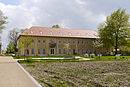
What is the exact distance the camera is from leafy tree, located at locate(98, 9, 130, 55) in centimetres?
4388

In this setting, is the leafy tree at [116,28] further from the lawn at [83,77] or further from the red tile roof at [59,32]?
the lawn at [83,77]

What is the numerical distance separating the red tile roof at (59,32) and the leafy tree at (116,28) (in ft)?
27.3

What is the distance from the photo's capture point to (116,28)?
4391cm

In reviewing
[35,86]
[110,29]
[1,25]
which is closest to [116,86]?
[35,86]

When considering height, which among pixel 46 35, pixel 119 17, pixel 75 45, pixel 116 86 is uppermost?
pixel 119 17

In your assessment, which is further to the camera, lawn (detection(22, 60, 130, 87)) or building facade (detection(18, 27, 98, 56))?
building facade (detection(18, 27, 98, 56))

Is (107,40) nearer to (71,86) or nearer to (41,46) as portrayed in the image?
(41,46)

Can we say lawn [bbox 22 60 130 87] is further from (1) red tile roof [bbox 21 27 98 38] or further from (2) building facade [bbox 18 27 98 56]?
(1) red tile roof [bbox 21 27 98 38]

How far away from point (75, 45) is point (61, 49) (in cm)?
524

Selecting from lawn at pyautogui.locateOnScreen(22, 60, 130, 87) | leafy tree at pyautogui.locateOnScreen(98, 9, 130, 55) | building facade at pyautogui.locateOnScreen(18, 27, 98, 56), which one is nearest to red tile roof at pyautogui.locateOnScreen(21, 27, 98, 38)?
building facade at pyautogui.locateOnScreen(18, 27, 98, 56)

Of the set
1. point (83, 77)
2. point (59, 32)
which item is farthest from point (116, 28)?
point (83, 77)

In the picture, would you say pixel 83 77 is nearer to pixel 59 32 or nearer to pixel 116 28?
pixel 116 28

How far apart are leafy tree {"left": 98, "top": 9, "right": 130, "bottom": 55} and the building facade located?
7865mm

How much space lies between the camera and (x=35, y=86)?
6117 millimetres
